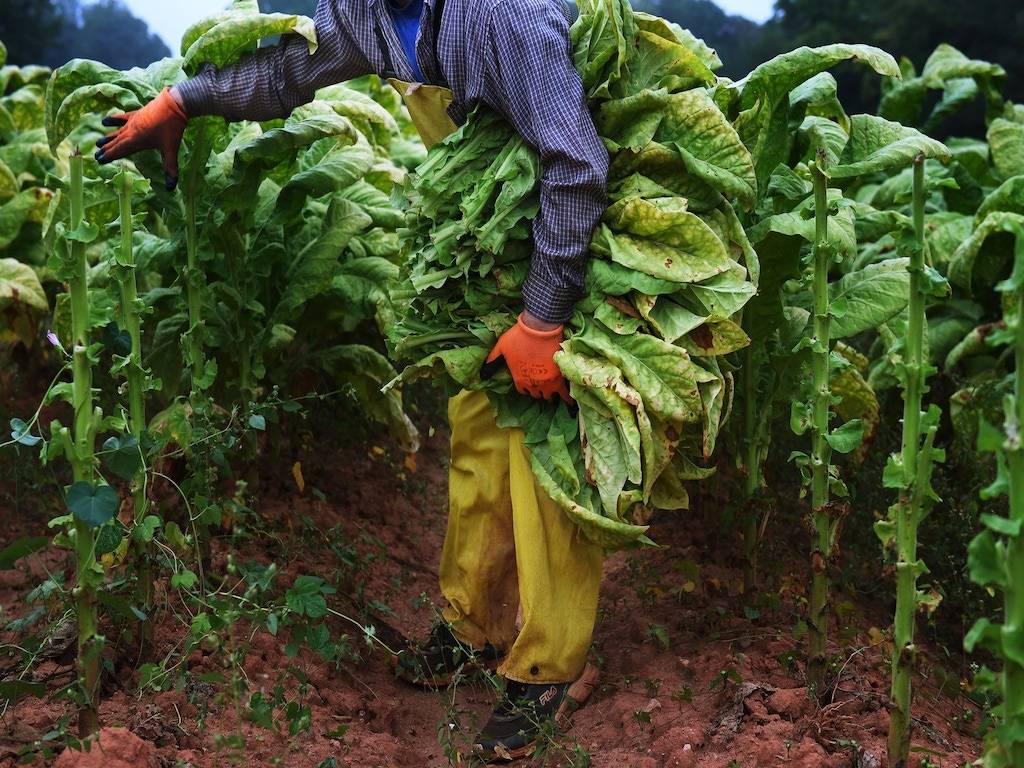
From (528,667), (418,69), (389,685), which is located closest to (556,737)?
(528,667)

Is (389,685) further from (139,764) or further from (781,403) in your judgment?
(781,403)

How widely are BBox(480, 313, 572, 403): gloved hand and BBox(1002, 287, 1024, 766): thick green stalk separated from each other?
96 cm

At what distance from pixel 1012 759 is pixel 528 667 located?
42.1 inches

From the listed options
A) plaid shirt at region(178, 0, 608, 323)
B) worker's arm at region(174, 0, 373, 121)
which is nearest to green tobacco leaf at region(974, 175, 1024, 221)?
plaid shirt at region(178, 0, 608, 323)

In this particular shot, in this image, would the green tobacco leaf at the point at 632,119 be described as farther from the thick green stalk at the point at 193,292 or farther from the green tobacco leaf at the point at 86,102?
the green tobacco leaf at the point at 86,102

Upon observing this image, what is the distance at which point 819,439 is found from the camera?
6.81ft

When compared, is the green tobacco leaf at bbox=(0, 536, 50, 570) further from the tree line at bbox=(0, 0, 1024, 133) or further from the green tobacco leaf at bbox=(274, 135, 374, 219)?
the tree line at bbox=(0, 0, 1024, 133)

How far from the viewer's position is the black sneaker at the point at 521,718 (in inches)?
90.7

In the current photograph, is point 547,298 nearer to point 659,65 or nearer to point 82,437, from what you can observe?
point 659,65

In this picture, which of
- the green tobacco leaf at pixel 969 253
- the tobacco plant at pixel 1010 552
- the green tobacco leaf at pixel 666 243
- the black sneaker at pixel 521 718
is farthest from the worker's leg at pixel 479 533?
the green tobacco leaf at pixel 969 253

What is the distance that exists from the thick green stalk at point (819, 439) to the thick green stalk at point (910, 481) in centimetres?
29

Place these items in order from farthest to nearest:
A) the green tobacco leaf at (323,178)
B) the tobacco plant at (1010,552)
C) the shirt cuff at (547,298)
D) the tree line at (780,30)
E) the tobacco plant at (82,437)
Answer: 1. the tree line at (780,30)
2. the green tobacco leaf at (323,178)
3. the shirt cuff at (547,298)
4. the tobacco plant at (82,437)
5. the tobacco plant at (1010,552)

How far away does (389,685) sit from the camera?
2670 millimetres

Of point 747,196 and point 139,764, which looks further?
point 747,196
